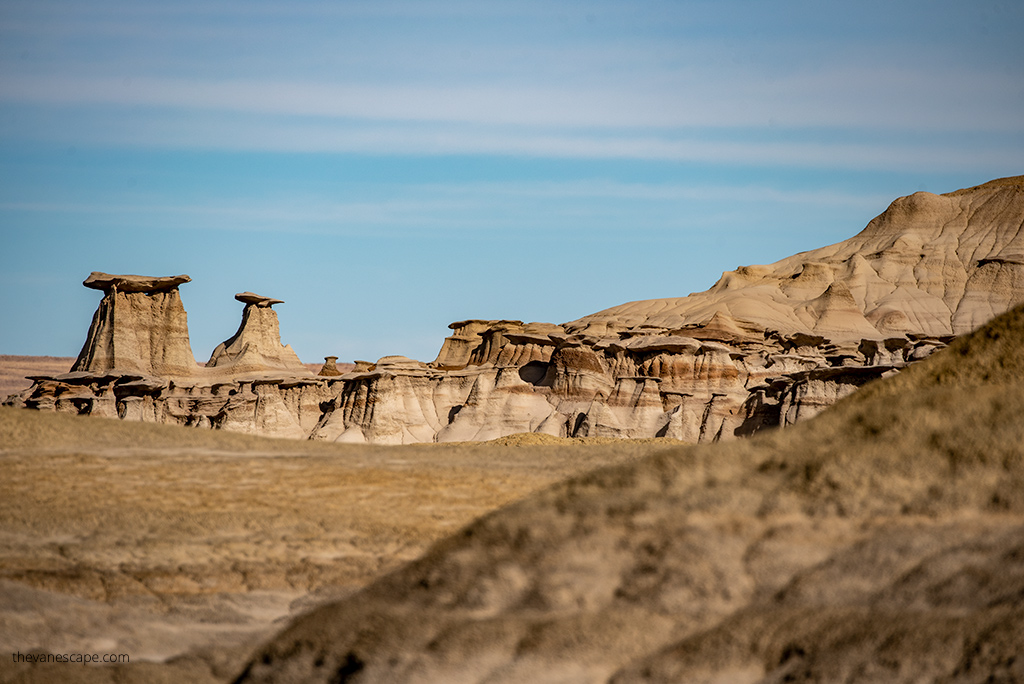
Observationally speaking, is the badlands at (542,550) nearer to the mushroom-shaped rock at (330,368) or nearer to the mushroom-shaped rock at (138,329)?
the mushroom-shaped rock at (138,329)

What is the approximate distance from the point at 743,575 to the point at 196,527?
6656mm

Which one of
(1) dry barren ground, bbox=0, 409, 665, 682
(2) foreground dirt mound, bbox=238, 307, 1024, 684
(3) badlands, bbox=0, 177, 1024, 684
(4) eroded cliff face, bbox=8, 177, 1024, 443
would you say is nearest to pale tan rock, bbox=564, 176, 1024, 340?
(4) eroded cliff face, bbox=8, 177, 1024, 443

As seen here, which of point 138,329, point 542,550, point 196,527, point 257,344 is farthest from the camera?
point 257,344

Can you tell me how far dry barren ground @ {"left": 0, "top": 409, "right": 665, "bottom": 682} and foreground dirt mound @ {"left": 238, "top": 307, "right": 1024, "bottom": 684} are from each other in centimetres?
231

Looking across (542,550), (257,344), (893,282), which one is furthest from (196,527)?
(893,282)

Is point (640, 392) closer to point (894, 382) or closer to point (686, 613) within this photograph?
point (894, 382)

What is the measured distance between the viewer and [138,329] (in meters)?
52.8

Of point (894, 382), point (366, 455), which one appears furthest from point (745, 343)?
point (894, 382)

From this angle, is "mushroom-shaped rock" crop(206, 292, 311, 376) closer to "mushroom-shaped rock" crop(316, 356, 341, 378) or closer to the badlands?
"mushroom-shaped rock" crop(316, 356, 341, 378)

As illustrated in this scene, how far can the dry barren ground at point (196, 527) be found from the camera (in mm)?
8102

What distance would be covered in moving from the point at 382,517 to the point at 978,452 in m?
6.67

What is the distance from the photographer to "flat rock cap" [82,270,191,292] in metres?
52.3

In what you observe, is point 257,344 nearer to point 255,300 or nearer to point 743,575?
point 255,300

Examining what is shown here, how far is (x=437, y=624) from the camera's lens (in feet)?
18.6
